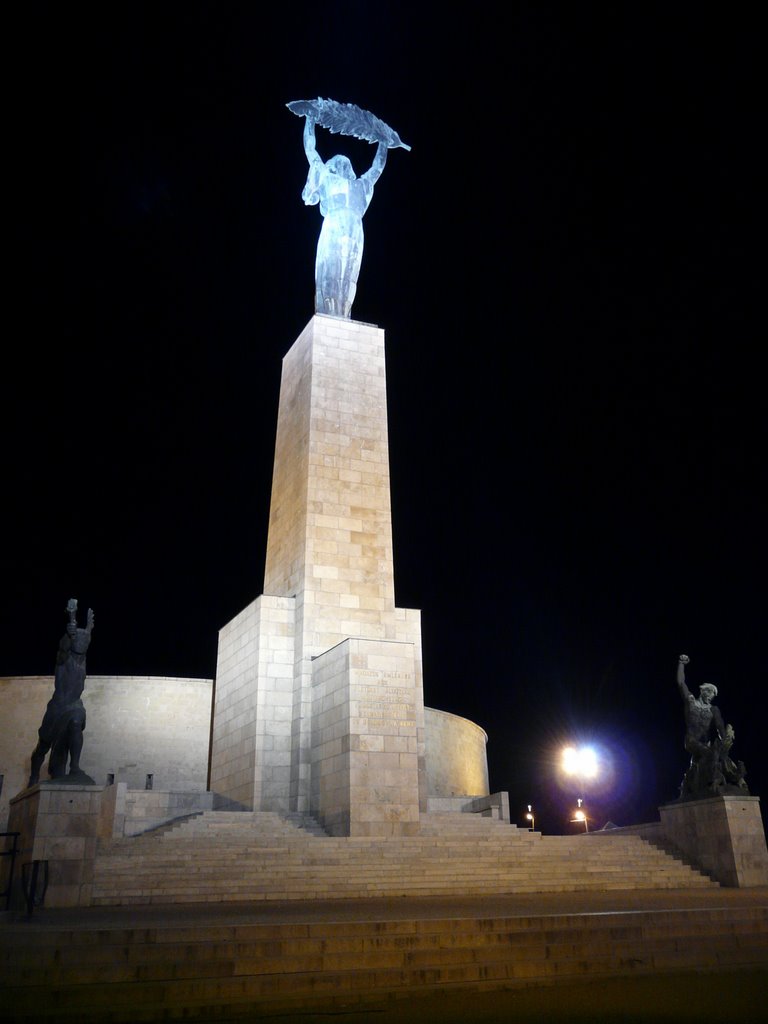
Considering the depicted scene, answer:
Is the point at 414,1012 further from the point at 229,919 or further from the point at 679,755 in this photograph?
the point at 679,755

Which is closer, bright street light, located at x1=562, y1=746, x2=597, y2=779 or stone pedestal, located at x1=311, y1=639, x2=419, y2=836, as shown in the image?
stone pedestal, located at x1=311, y1=639, x2=419, y2=836

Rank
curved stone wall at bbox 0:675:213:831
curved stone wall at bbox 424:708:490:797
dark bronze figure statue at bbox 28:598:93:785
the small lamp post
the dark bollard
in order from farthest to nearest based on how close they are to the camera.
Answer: the small lamp post < curved stone wall at bbox 424:708:490:797 < curved stone wall at bbox 0:675:213:831 < dark bronze figure statue at bbox 28:598:93:785 < the dark bollard

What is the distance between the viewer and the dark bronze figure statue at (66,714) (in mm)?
11047

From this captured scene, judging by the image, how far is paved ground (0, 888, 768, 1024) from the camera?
525cm

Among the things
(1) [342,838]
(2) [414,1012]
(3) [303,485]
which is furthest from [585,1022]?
(3) [303,485]

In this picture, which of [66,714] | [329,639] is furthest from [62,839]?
[329,639]

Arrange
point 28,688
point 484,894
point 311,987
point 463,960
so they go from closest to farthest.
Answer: point 311,987 → point 463,960 → point 484,894 → point 28,688

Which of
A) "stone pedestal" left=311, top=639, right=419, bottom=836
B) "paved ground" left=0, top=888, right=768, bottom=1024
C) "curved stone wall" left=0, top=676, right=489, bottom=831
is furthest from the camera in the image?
"curved stone wall" left=0, top=676, right=489, bottom=831

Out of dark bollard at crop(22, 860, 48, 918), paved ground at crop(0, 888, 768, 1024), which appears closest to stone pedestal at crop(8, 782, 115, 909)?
dark bollard at crop(22, 860, 48, 918)

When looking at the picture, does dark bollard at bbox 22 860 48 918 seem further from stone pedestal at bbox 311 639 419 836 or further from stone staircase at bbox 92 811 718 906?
stone pedestal at bbox 311 639 419 836

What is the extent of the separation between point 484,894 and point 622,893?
6.53ft

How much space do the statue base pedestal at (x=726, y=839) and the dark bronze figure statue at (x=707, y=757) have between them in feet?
0.86

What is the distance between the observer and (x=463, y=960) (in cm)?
659

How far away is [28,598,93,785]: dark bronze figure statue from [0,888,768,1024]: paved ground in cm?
206
